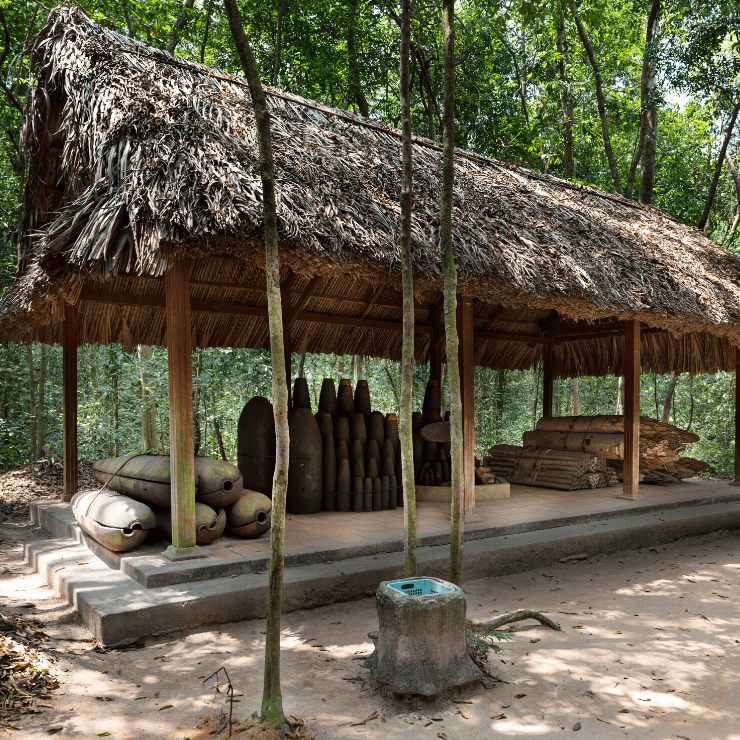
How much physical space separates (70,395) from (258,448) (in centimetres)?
204

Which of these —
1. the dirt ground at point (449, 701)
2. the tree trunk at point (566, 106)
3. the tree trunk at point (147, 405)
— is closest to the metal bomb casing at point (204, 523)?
the dirt ground at point (449, 701)

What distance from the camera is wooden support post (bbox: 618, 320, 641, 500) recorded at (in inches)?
249

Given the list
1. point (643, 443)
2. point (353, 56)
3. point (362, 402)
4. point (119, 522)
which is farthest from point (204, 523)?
point (353, 56)

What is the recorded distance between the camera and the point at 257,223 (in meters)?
3.67

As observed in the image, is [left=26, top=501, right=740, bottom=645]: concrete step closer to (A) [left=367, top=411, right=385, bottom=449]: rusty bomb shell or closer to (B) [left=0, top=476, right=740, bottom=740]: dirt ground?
(B) [left=0, top=476, right=740, bottom=740]: dirt ground

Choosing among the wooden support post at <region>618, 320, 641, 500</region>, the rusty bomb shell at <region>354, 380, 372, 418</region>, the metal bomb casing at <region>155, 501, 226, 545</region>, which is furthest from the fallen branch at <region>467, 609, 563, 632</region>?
the wooden support post at <region>618, 320, 641, 500</region>

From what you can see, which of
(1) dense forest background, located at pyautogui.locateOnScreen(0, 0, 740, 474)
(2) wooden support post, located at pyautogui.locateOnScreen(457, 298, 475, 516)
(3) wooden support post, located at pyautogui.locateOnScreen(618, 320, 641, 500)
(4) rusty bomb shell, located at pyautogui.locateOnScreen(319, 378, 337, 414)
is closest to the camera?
(2) wooden support post, located at pyautogui.locateOnScreen(457, 298, 475, 516)

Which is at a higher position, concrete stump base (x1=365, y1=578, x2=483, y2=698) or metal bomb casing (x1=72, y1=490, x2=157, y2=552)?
metal bomb casing (x1=72, y1=490, x2=157, y2=552)

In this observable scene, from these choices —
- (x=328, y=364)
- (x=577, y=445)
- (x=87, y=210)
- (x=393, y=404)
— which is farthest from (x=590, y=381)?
(x=87, y=210)

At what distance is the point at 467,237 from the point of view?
4.94 m

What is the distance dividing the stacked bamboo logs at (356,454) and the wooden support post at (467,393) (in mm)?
786

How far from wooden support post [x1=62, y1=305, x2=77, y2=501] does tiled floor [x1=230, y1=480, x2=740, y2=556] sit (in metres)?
2.42

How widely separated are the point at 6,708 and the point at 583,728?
239cm

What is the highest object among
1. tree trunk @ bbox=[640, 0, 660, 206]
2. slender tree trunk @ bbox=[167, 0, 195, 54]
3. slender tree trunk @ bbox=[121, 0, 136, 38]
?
slender tree trunk @ bbox=[167, 0, 195, 54]
